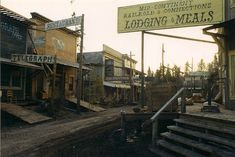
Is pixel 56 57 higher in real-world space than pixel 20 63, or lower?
higher

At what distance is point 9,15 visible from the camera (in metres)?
19.6

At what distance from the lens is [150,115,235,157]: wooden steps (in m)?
6.99

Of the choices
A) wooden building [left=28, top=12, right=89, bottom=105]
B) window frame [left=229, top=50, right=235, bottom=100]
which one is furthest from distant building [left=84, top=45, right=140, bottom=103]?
window frame [left=229, top=50, right=235, bottom=100]

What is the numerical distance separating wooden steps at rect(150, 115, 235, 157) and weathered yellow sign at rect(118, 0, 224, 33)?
527 centimetres

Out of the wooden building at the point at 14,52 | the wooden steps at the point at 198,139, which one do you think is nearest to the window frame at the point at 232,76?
the wooden steps at the point at 198,139

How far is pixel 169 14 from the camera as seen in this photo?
13.8 m

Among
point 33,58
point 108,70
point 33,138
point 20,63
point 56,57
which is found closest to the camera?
point 33,138

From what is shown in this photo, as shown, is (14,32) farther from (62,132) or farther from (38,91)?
(62,132)

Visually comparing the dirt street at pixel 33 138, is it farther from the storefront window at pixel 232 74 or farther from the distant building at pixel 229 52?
the storefront window at pixel 232 74

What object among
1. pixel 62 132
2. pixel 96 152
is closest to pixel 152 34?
pixel 62 132

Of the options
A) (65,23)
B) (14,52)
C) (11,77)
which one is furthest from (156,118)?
(14,52)

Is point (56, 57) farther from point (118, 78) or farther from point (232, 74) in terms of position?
point (118, 78)

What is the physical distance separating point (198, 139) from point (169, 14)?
7075mm

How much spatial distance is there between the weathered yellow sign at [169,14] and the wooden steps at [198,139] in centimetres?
527
